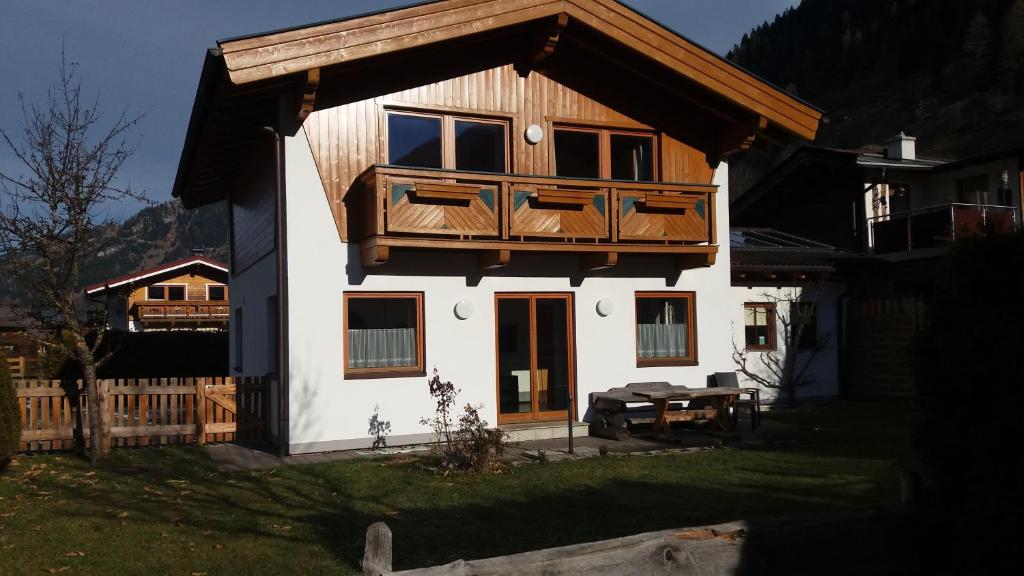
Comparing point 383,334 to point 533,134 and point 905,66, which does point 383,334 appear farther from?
point 905,66

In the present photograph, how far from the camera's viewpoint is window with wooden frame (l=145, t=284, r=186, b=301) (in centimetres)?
5416

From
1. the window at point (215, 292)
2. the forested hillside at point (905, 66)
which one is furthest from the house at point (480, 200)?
the window at point (215, 292)

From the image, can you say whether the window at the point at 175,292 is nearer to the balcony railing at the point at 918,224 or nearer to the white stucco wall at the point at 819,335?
the balcony railing at the point at 918,224

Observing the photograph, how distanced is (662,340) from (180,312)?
40.7m

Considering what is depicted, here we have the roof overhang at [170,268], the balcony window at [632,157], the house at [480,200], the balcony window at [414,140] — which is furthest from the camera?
the roof overhang at [170,268]

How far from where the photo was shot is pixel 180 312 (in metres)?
49.9

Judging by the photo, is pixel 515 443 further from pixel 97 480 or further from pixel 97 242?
pixel 97 242

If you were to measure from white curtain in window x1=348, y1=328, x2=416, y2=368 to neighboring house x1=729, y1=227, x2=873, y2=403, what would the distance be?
807cm

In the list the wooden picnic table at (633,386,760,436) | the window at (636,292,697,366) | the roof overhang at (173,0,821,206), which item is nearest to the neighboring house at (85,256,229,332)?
the roof overhang at (173,0,821,206)

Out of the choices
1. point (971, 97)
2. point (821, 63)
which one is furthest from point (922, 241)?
point (821, 63)

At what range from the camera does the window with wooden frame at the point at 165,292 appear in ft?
178

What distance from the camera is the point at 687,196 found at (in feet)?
48.2

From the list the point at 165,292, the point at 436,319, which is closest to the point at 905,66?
the point at 165,292

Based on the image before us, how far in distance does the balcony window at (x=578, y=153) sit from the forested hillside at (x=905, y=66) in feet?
128
